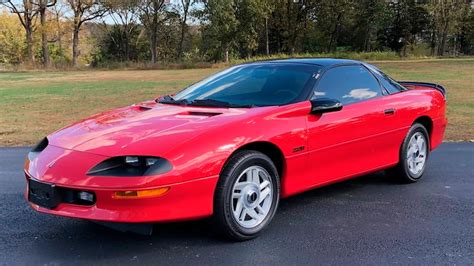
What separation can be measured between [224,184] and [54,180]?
1216mm

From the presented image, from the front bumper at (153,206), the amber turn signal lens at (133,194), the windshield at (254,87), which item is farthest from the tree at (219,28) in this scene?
the amber turn signal lens at (133,194)

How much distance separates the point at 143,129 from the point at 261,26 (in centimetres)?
5818

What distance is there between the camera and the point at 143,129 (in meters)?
3.95

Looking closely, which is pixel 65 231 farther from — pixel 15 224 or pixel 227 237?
pixel 227 237

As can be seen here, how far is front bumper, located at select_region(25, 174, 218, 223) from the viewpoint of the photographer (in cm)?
346

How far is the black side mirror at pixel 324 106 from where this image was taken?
446 centimetres

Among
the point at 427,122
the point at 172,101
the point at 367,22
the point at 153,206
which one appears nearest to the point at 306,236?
the point at 153,206

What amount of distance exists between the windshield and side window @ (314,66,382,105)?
0.16 m

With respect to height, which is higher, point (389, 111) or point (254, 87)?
point (254, 87)

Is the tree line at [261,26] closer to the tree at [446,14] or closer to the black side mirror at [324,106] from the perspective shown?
the tree at [446,14]

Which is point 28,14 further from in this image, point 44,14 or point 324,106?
point 324,106

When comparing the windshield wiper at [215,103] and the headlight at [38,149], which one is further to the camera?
the windshield wiper at [215,103]

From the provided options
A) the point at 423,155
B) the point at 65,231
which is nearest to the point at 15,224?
the point at 65,231

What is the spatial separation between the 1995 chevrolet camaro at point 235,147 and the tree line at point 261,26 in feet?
170
